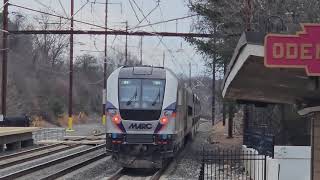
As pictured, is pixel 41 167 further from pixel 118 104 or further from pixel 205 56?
pixel 205 56

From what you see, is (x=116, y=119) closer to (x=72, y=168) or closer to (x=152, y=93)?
(x=152, y=93)

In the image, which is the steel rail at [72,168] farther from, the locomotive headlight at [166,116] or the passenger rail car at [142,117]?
the locomotive headlight at [166,116]

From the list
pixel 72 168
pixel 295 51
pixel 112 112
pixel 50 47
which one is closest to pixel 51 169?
pixel 72 168

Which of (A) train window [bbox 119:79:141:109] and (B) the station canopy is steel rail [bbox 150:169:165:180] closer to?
(A) train window [bbox 119:79:141:109]

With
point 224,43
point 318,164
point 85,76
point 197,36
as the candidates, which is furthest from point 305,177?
point 85,76

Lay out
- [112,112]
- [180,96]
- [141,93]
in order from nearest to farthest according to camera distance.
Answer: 1. [112,112]
2. [141,93]
3. [180,96]

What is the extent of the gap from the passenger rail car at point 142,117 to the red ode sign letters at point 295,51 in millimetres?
13347

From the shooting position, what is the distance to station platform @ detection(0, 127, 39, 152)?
1099 inches

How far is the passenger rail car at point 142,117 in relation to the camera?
783 inches

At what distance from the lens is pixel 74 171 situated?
21.3m

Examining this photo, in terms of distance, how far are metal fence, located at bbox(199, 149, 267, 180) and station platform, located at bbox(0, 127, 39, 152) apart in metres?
10.1

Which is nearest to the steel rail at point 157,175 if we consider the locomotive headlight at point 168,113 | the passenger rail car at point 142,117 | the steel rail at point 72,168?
the passenger rail car at point 142,117

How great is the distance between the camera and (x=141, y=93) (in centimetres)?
2073

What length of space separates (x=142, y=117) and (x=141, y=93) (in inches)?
36.3
